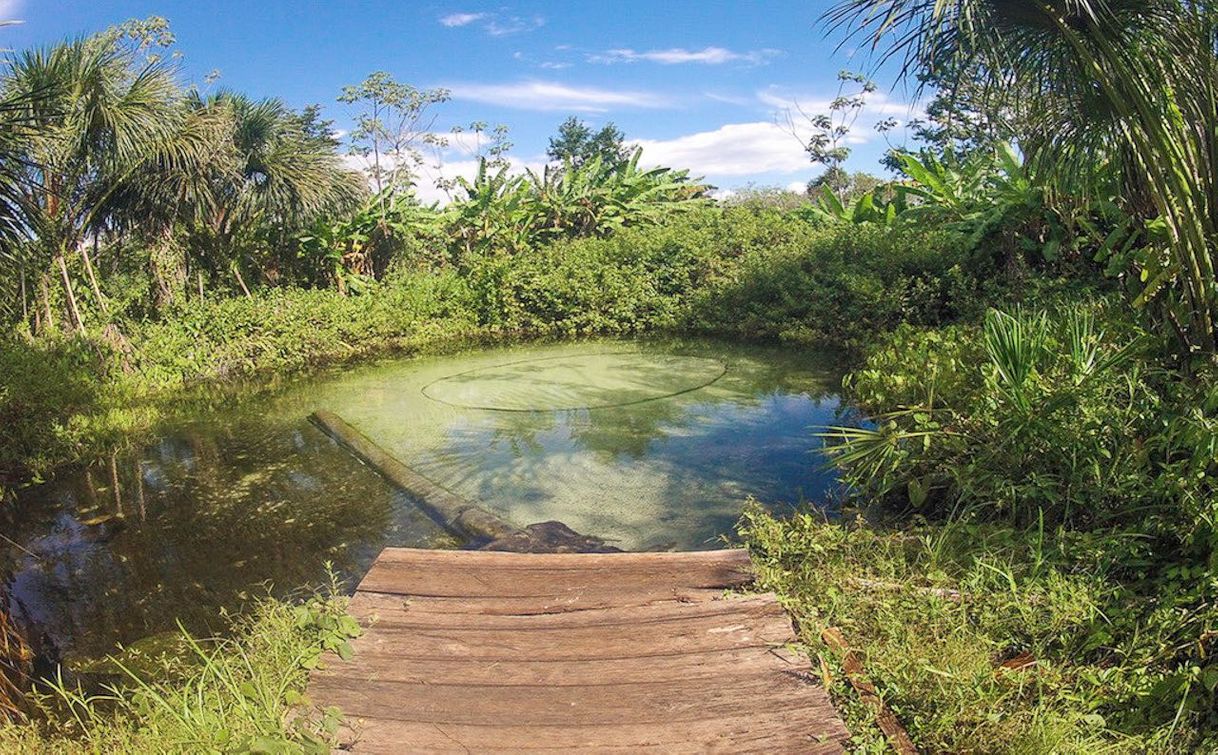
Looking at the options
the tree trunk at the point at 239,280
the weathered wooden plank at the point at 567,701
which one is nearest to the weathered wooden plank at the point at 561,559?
the weathered wooden plank at the point at 567,701

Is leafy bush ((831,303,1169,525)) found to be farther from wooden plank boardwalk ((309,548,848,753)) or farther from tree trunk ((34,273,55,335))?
tree trunk ((34,273,55,335))

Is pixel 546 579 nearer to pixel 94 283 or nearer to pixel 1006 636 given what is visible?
pixel 1006 636

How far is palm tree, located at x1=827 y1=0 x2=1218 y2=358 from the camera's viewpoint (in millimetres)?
3055

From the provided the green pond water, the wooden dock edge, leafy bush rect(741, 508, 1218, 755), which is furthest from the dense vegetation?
the wooden dock edge

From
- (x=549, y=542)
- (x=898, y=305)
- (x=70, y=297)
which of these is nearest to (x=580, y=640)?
(x=549, y=542)

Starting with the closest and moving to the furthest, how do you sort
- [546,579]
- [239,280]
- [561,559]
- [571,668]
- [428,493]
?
[571,668]
[546,579]
[561,559]
[428,493]
[239,280]

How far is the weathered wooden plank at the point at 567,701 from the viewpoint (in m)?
2.07

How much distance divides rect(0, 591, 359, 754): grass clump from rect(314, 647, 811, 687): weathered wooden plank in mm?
112

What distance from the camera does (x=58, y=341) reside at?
823 centimetres

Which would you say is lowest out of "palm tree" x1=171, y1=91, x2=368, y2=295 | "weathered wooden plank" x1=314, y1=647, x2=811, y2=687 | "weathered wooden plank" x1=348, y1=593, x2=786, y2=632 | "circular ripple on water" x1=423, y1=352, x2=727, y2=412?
"weathered wooden plank" x1=314, y1=647, x2=811, y2=687

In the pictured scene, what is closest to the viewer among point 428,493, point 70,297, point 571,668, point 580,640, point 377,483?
point 571,668

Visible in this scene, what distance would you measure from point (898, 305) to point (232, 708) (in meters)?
7.88

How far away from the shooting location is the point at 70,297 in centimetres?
859

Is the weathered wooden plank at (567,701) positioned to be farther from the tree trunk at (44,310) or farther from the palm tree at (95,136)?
the tree trunk at (44,310)
